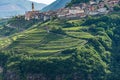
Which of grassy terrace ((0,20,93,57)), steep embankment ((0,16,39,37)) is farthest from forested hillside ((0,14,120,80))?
steep embankment ((0,16,39,37))

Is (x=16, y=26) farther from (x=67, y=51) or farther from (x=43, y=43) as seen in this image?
(x=67, y=51)

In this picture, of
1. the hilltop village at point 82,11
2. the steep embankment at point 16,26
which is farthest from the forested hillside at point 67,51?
the steep embankment at point 16,26

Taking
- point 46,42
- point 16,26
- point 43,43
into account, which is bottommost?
point 16,26

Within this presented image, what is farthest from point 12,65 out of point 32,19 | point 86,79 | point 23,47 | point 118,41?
point 32,19

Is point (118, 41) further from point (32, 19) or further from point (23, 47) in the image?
point (32, 19)

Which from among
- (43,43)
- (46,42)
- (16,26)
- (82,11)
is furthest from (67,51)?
(16,26)

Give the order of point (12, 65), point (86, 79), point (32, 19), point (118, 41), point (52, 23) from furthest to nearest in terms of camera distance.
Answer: point (32, 19) < point (52, 23) < point (118, 41) < point (12, 65) < point (86, 79)
